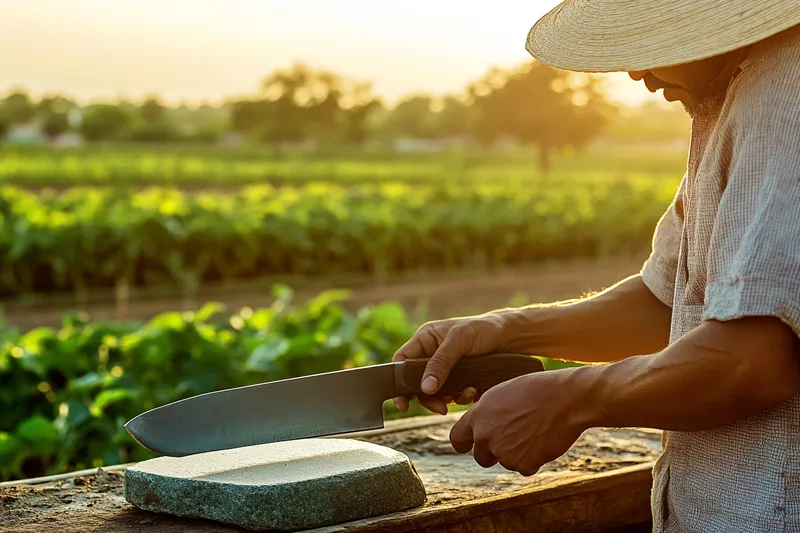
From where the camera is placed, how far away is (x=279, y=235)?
1184cm

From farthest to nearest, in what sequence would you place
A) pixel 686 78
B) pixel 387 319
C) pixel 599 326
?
1. pixel 387 319
2. pixel 599 326
3. pixel 686 78

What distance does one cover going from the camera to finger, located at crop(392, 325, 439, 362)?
2.19 meters

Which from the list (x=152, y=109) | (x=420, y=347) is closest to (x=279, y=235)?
(x=420, y=347)

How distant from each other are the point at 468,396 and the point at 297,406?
1.28 ft

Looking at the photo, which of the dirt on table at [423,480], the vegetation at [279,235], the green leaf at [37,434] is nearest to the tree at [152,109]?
the vegetation at [279,235]

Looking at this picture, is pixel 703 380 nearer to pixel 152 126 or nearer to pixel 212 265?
pixel 212 265

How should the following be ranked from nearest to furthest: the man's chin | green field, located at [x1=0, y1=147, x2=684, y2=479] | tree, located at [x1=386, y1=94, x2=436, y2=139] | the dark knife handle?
1. the man's chin
2. the dark knife handle
3. green field, located at [x1=0, y1=147, x2=684, y2=479]
4. tree, located at [x1=386, y1=94, x2=436, y2=139]

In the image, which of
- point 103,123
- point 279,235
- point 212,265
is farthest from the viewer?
point 103,123

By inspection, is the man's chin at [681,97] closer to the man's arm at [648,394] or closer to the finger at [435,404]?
the man's arm at [648,394]

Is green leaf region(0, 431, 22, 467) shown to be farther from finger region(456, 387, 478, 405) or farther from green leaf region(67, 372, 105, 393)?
finger region(456, 387, 478, 405)

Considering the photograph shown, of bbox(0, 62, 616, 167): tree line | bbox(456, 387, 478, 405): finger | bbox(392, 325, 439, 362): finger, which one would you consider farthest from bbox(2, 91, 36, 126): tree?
bbox(456, 387, 478, 405): finger

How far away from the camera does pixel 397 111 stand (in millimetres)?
105000

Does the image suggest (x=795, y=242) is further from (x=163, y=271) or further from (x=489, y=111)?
(x=489, y=111)

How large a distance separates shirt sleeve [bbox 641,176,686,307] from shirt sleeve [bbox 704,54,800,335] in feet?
1.48
